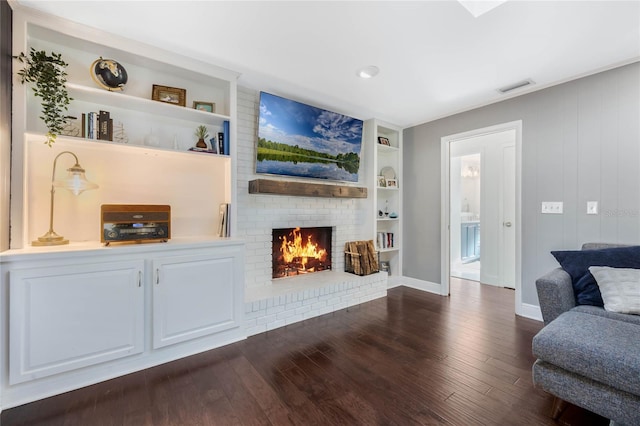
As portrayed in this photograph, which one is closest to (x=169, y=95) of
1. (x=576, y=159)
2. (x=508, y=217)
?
(x=576, y=159)

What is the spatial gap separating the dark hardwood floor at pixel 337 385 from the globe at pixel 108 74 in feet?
7.22

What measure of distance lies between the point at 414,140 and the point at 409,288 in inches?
89.4

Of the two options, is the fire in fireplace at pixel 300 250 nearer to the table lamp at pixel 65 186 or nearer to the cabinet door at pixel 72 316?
the cabinet door at pixel 72 316

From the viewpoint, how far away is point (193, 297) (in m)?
2.26

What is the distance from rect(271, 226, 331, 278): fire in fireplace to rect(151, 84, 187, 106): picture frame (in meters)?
1.65

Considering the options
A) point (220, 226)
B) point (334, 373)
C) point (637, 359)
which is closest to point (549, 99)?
point (637, 359)

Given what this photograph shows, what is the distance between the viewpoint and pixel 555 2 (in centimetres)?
174

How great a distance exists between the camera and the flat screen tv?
3039 millimetres

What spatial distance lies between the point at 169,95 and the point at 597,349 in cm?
343

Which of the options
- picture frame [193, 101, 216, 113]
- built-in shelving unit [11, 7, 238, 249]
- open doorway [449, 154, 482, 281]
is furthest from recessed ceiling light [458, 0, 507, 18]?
open doorway [449, 154, 482, 281]

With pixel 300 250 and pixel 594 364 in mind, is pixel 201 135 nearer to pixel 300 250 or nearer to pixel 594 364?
pixel 300 250

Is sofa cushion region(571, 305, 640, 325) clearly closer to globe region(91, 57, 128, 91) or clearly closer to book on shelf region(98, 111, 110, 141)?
book on shelf region(98, 111, 110, 141)

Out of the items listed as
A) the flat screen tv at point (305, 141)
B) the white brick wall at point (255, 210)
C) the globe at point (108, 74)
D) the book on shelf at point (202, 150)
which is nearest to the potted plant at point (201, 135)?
the book on shelf at point (202, 150)

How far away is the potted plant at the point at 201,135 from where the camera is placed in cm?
261
